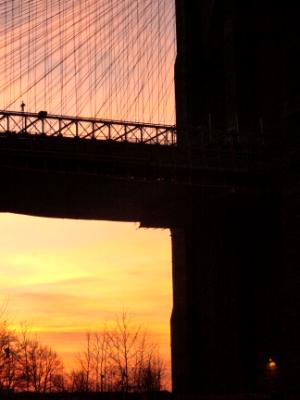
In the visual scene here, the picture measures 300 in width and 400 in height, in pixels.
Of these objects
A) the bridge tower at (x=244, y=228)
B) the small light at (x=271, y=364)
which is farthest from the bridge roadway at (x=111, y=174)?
the small light at (x=271, y=364)

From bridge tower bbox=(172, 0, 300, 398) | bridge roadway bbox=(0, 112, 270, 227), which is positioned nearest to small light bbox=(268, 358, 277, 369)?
bridge tower bbox=(172, 0, 300, 398)

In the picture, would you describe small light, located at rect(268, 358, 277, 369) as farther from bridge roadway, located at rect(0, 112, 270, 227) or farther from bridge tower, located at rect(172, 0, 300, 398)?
bridge roadway, located at rect(0, 112, 270, 227)

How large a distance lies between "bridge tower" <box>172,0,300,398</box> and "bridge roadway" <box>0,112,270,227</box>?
677 mm

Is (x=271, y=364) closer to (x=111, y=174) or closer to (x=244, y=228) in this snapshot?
(x=244, y=228)

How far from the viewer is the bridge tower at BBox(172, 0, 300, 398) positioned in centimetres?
4769

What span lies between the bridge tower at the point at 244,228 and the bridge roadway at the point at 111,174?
0.68 meters

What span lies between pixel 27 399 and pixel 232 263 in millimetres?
14274

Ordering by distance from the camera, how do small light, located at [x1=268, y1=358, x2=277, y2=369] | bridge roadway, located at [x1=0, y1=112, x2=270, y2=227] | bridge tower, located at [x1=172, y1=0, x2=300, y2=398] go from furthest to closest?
small light, located at [x1=268, y1=358, x2=277, y2=369] → bridge tower, located at [x1=172, y1=0, x2=300, y2=398] → bridge roadway, located at [x1=0, y1=112, x2=270, y2=227]

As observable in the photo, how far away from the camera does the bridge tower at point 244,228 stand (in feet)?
156

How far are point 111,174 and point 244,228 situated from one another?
36.6 ft

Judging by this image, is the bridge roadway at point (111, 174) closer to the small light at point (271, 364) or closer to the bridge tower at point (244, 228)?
the bridge tower at point (244, 228)

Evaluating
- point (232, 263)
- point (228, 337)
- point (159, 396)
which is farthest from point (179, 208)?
point (159, 396)

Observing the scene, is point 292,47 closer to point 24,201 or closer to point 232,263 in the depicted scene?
point 232,263

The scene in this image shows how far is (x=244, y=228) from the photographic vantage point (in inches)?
2080
